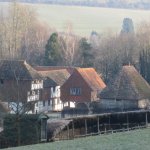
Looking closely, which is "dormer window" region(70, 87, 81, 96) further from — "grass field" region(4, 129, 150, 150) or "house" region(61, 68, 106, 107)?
"grass field" region(4, 129, 150, 150)

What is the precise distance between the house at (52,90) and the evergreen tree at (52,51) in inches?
513

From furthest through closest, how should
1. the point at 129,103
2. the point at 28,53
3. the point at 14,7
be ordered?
the point at 14,7 < the point at 28,53 < the point at 129,103

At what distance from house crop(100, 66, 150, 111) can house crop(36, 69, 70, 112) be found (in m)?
11.5

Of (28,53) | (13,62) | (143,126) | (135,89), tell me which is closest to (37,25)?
(28,53)

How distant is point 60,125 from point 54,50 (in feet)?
179

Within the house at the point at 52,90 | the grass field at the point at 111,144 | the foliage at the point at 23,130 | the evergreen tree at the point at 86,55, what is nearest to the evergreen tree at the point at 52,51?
the evergreen tree at the point at 86,55

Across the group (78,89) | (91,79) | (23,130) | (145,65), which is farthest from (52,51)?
(23,130)

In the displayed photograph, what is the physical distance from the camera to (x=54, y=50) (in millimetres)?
86562

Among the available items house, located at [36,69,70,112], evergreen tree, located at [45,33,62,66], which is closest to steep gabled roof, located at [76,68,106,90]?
house, located at [36,69,70,112]

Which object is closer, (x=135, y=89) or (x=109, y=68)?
(x=135, y=89)

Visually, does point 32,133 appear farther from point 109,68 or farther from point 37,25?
point 37,25

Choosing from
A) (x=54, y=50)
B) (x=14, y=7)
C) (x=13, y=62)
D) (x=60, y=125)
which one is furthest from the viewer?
(x=14, y=7)

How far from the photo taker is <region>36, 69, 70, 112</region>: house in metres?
68.2

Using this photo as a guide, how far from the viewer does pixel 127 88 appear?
56344 millimetres
